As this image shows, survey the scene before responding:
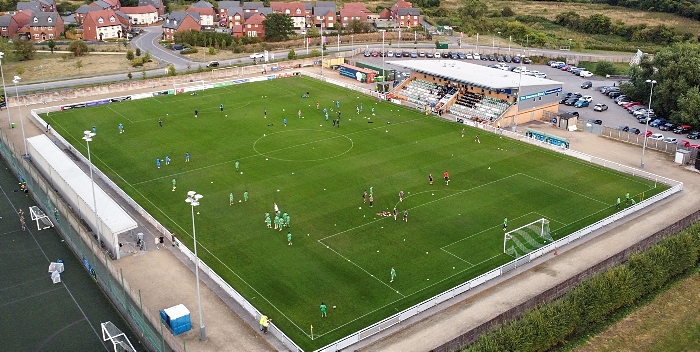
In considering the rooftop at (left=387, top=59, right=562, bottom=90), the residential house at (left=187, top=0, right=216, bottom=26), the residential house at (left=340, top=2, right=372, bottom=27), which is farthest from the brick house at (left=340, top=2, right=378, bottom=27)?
the rooftop at (left=387, top=59, right=562, bottom=90)

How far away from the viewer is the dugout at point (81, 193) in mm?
49625

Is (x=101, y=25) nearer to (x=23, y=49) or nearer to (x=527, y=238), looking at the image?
(x=23, y=49)

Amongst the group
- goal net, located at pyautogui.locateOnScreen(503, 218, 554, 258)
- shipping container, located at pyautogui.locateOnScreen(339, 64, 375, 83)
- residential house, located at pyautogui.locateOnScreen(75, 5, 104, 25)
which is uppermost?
residential house, located at pyautogui.locateOnScreen(75, 5, 104, 25)

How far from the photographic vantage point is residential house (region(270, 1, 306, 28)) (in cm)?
16225

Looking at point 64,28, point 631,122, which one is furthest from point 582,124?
point 64,28

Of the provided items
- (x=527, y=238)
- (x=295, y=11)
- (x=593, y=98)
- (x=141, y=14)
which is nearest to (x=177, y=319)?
Result: (x=527, y=238)

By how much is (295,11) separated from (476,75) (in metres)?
84.6

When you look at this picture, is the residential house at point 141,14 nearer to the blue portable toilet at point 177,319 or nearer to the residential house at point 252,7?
the residential house at point 252,7

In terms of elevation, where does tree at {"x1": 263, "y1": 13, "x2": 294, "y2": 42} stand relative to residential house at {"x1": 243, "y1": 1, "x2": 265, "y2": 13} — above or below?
below

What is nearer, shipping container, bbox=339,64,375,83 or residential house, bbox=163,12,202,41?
shipping container, bbox=339,64,375,83

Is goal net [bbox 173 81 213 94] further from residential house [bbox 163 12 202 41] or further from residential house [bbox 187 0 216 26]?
residential house [bbox 187 0 216 26]

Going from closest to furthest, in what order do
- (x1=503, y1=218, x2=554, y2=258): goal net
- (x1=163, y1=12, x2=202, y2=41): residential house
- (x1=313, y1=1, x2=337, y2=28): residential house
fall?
(x1=503, y1=218, x2=554, y2=258): goal net → (x1=163, y1=12, x2=202, y2=41): residential house → (x1=313, y1=1, x2=337, y2=28): residential house

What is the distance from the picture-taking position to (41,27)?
145000mm

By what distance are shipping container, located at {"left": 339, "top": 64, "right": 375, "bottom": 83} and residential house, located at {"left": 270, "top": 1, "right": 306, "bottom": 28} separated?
56.5m
